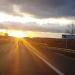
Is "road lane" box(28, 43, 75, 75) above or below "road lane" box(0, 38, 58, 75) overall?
below

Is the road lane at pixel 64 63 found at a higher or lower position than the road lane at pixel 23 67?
lower

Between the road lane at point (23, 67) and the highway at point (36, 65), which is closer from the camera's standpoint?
the road lane at point (23, 67)

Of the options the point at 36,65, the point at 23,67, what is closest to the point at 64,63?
the point at 36,65

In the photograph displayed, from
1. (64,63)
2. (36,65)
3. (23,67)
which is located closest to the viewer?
(23,67)

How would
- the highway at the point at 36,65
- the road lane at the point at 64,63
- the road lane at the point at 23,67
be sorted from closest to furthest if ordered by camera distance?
the road lane at the point at 23,67 < the highway at the point at 36,65 < the road lane at the point at 64,63

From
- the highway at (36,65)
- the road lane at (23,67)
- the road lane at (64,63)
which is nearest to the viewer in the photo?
the road lane at (23,67)

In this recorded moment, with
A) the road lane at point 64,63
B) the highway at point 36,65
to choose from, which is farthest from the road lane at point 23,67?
the road lane at point 64,63

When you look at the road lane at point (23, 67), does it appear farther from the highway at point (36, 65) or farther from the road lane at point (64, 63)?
the road lane at point (64, 63)

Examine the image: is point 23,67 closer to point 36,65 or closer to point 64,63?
point 36,65

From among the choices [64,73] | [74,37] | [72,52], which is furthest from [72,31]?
[64,73]

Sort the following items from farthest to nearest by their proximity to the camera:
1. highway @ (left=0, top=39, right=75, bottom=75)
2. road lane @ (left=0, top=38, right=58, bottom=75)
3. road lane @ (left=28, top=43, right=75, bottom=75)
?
1. road lane @ (left=28, top=43, right=75, bottom=75)
2. highway @ (left=0, top=39, right=75, bottom=75)
3. road lane @ (left=0, top=38, right=58, bottom=75)

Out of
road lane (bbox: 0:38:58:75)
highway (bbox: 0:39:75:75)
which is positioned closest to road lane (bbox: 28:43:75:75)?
highway (bbox: 0:39:75:75)

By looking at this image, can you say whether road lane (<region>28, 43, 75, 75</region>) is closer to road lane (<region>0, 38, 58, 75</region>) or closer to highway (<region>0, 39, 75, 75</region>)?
highway (<region>0, 39, 75, 75</region>)

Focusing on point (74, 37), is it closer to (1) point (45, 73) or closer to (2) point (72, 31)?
(2) point (72, 31)
